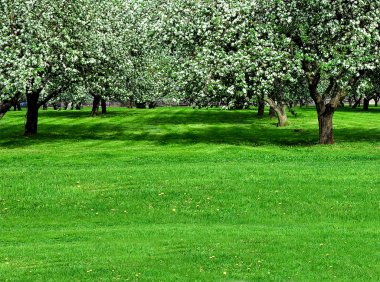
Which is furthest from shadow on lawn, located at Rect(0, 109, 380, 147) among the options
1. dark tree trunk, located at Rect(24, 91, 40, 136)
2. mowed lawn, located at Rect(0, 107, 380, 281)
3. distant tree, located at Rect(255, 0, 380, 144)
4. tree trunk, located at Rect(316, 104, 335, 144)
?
distant tree, located at Rect(255, 0, 380, 144)

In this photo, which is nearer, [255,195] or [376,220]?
[376,220]

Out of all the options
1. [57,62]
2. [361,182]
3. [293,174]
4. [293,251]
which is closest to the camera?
[293,251]

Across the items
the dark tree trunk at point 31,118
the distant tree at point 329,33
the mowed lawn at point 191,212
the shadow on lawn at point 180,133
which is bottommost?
the mowed lawn at point 191,212

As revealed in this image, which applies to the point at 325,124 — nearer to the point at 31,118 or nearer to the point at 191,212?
the point at 191,212

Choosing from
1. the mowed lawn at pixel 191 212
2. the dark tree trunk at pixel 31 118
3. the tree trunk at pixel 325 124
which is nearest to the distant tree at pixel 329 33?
the tree trunk at pixel 325 124

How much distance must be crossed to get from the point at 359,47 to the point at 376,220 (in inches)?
742

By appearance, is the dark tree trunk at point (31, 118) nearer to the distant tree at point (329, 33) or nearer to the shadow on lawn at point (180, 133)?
the shadow on lawn at point (180, 133)

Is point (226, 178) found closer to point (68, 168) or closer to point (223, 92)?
point (68, 168)

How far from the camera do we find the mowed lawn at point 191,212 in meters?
14.6

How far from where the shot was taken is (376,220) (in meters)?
20.8

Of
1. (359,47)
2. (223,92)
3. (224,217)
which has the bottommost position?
(224,217)

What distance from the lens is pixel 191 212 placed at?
22.1 m

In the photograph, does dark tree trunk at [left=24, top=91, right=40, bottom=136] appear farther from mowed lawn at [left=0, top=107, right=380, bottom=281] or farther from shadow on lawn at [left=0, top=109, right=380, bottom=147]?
mowed lawn at [left=0, top=107, right=380, bottom=281]

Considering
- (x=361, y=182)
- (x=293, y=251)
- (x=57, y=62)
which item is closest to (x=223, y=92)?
(x=57, y=62)
